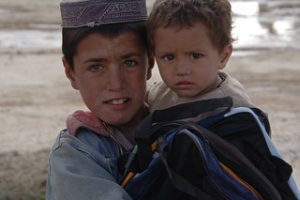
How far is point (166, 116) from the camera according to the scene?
1.94 metres

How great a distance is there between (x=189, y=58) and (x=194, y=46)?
5 centimetres

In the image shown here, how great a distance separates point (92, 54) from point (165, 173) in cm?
51

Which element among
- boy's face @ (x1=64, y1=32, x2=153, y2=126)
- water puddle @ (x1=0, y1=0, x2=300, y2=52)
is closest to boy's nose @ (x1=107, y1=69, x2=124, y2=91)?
boy's face @ (x1=64, y1=32, x2=153, y2=126)

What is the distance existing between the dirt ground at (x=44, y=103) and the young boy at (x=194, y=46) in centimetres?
370

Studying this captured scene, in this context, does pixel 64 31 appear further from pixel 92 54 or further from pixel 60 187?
pixel 60 187

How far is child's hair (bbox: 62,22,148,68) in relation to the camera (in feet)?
7.07

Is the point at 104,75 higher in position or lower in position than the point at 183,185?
higher

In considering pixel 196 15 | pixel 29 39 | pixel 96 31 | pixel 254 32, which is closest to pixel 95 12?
pixel 96 31

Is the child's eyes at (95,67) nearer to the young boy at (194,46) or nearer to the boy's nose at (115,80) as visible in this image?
the boy's nose at (115,80)

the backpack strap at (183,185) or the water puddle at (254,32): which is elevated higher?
the backpack strap at (183,185)

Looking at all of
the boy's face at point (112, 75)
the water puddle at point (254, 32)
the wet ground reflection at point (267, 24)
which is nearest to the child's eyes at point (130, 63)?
the boy's face at point (112, 75)

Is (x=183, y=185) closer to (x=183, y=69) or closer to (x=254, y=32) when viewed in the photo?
(x=183, y=69)

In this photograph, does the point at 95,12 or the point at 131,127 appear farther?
the point at 131,127

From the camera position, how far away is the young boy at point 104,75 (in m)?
2.10
